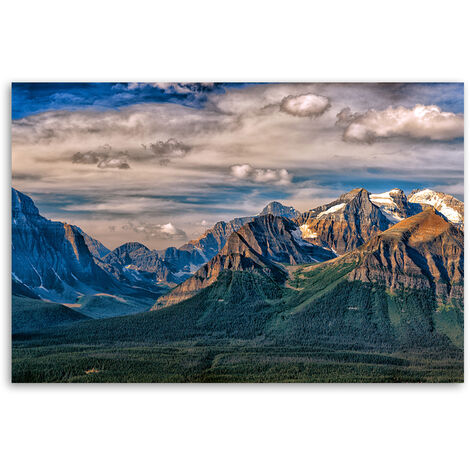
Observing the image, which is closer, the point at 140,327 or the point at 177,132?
the point at 177,132

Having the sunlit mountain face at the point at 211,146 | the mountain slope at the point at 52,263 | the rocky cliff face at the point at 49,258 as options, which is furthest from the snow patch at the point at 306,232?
the rocky cliff face at the point at 49,258

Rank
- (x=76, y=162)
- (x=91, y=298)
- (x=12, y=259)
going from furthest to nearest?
(x=91, y=298) → (x=76, y=162) → (x=12, y=259)

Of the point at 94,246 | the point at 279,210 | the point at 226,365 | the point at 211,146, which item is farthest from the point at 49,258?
the point at 279,210

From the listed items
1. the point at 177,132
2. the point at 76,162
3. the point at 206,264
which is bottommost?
the point at 206,264

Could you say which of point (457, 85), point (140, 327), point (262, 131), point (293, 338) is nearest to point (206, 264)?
point (140, 327)

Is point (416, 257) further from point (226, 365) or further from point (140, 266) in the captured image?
point (140, 266)

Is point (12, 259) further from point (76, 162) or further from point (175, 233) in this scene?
point (175, 233)

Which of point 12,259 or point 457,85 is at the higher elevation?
point 457,85

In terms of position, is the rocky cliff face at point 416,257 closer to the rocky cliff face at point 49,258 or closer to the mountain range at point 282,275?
the mountain range at point 282,275
